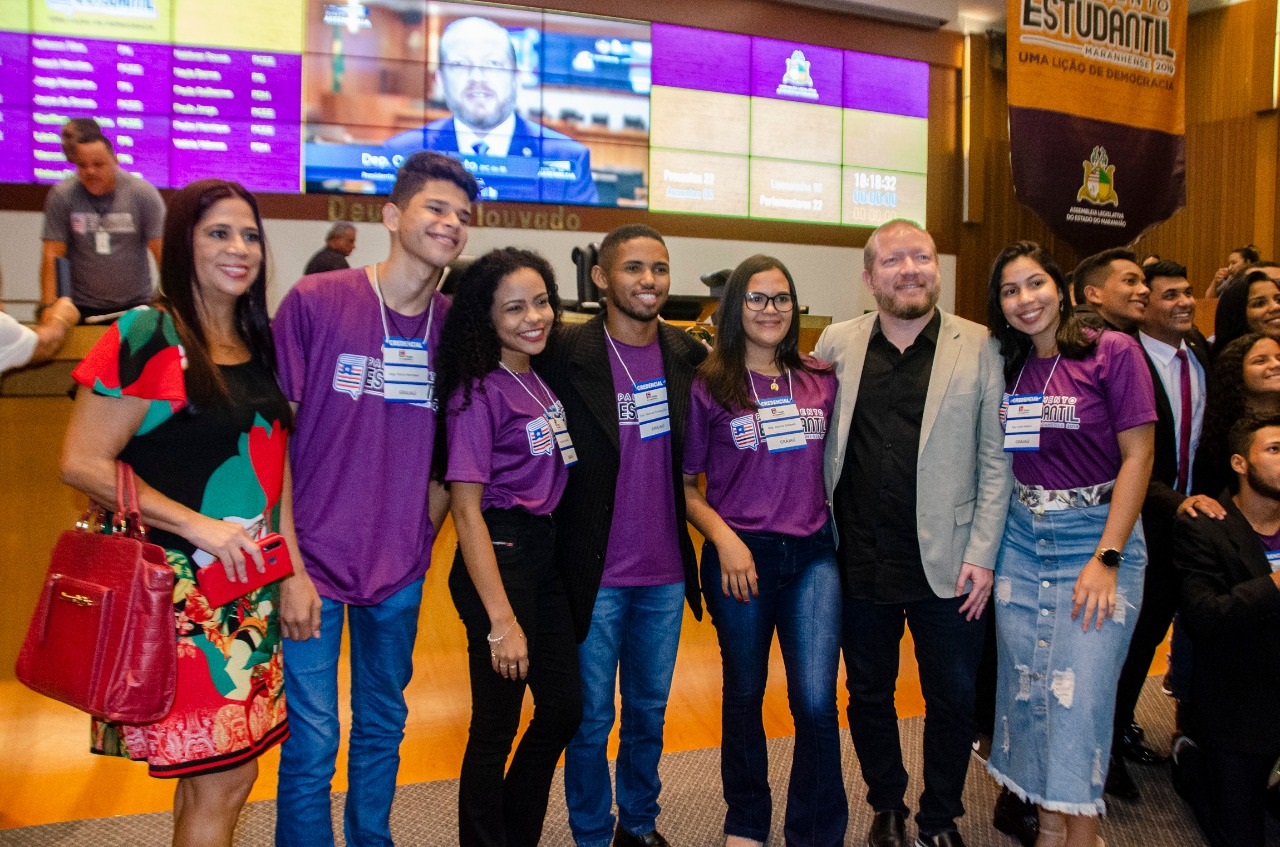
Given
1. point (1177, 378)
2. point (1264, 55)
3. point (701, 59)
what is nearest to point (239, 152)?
point (701, 59)

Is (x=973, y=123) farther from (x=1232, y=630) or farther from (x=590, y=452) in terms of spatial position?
(x=590, y=452)

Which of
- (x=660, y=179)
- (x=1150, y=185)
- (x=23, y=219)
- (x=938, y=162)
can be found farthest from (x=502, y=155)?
(x=1150, y=185)

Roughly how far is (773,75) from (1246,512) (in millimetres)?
6393

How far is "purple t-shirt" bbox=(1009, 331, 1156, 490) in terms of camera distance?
7.31 ft

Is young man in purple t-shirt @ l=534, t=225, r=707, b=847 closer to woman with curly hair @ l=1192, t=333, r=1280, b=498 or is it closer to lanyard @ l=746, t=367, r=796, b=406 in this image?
lanyard @ l=746, t=367, r=796, b=406

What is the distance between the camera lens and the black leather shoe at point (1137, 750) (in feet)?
10.2

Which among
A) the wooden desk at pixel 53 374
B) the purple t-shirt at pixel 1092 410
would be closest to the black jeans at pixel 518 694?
the purple t-shirt at pixel 1092 410

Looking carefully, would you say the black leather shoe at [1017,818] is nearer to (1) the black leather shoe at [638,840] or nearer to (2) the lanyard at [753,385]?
(1) the black leather shoe at [638,840]

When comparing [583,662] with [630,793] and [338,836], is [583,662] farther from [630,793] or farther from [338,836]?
[338,836]

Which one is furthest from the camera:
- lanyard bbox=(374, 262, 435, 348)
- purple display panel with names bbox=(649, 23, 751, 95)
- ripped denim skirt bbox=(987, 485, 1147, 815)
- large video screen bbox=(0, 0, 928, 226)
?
purple display panel with names bbox=(649, 23, 751, 95)

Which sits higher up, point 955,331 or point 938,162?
point 938,162

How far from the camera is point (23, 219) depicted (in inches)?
253

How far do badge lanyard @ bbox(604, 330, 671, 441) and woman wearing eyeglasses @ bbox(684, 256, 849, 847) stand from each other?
8cm

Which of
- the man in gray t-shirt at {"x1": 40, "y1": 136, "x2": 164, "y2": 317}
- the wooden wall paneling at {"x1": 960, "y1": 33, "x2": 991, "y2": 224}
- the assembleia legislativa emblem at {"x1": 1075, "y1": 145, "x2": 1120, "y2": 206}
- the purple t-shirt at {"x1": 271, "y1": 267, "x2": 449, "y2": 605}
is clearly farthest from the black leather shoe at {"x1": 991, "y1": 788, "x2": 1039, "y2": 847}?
the wooden wall paneling at {"x1": 960, "y1": 33, "x2": 991, "y2": 224}
